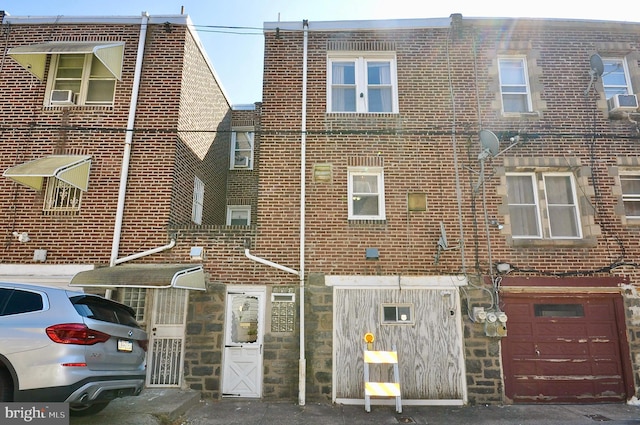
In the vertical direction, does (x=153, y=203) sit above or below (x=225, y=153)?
below

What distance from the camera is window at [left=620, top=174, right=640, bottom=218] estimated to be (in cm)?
884

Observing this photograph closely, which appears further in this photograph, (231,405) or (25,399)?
(231,405)

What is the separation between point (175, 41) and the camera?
960cm

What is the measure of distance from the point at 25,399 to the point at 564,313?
9414 millimetres

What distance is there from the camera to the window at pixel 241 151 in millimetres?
12961

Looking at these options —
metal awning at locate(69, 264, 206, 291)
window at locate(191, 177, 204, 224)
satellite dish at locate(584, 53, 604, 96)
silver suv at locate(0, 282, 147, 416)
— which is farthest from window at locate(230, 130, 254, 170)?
satellite dish at locate(584, 53, 604, 96)

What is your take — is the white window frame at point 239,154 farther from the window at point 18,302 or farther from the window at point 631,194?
the window at point 631,194

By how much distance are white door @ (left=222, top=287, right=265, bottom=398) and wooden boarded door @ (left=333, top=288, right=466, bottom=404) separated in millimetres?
1584

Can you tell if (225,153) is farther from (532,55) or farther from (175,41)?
(532,55)

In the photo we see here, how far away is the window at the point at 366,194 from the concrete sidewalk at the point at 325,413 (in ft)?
12.8

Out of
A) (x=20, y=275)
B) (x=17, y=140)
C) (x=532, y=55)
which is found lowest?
(x=20, y=275)

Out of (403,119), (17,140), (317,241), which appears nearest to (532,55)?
(403,119)

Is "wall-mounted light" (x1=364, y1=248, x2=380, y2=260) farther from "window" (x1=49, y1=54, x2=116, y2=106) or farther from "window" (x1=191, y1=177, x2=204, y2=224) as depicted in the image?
"window" (x1=49, y1=54, x2=116, y2=106)

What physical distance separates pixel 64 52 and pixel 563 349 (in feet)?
41.1
